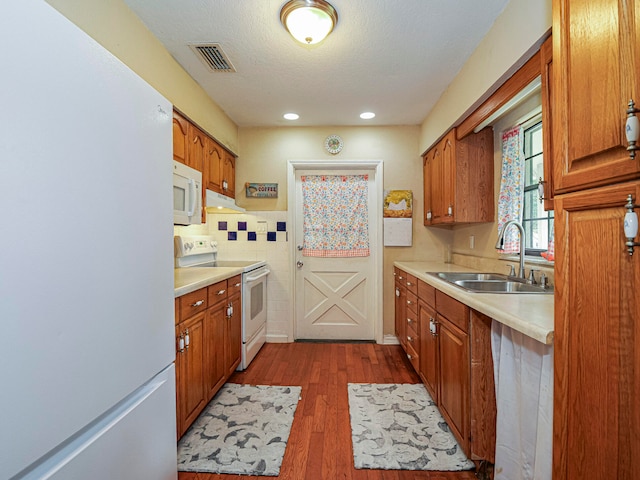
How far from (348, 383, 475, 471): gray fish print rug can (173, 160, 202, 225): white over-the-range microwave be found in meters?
1.75

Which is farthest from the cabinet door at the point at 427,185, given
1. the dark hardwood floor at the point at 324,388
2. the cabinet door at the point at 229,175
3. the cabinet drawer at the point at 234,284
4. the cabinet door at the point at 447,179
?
the cabinet door at the point at 229,175

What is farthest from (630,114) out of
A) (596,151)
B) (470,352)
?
(470,352)

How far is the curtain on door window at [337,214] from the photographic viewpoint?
3514mm

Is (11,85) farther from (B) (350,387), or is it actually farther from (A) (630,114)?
(B) (350,387)

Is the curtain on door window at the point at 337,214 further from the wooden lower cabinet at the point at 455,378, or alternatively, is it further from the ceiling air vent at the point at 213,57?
the wooden lower cabinet at the point at 455,378

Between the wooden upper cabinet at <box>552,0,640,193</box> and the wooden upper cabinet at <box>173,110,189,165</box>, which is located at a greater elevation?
the wooden upper cabinet at <box>173,110,189,165</box>

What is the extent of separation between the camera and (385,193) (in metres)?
3.39

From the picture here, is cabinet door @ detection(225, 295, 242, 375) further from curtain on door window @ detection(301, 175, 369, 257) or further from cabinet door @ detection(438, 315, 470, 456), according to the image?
cabinet door @ detection(438, 315, 470, 456)

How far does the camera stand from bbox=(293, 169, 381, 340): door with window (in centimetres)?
351

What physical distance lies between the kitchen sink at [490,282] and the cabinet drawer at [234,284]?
5.23 ft

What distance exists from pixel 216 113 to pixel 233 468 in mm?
2759

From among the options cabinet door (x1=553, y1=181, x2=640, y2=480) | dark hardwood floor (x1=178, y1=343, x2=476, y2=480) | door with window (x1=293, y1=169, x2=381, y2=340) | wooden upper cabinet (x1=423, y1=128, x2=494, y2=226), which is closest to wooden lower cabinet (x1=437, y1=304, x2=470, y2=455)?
dark hardwood floor (x1=178, y1=343, x2=476, y2=480)

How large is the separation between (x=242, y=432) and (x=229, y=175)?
2403 mm

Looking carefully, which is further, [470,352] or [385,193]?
[385,193]
